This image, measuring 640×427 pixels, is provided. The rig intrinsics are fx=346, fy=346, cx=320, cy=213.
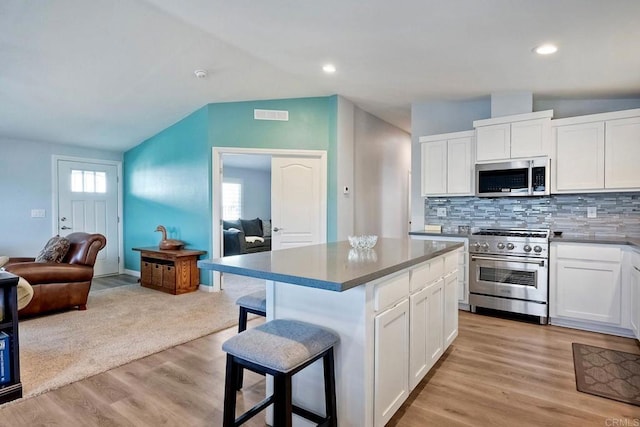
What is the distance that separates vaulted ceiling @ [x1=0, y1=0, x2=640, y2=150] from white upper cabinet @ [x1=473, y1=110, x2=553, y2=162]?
1.16 ft

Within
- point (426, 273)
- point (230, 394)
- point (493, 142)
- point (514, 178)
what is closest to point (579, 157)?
point (514, 178)

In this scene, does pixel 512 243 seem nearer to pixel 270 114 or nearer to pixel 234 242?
pixel 270 114

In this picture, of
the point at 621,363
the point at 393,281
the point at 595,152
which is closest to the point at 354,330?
the point at 393,281

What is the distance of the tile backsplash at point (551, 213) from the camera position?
351 cm

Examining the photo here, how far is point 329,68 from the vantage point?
12.1 ft

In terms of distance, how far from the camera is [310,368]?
1773mm

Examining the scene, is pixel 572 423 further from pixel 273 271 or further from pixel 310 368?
pixel 273 271

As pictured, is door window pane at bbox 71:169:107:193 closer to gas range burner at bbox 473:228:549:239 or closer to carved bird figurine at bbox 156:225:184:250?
carved bird figurine at bbox 156:225:184:250

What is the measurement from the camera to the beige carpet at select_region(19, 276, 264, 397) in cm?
255

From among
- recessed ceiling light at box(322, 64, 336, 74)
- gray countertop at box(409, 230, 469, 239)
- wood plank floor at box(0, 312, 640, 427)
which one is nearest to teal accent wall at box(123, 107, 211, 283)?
recessed ceiling light at box(322, 64, 336, 74)

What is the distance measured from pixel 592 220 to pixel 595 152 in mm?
738

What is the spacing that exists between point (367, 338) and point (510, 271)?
266cm

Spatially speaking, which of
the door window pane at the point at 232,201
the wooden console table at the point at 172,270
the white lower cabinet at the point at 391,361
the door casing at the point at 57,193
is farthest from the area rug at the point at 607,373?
the door window pane at the point at 232,201

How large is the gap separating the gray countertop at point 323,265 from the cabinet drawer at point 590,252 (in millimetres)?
1910
